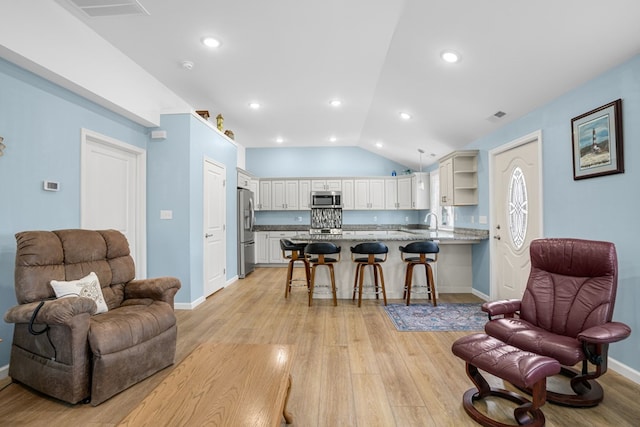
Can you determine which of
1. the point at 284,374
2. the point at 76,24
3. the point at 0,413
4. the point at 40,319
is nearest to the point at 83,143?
the point at 76,24

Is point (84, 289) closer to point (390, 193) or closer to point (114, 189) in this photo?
point (114, 189)

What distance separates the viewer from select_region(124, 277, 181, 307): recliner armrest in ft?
8.68

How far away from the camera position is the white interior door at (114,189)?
10.8 feet

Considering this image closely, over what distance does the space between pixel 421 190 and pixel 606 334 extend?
5.55 metres

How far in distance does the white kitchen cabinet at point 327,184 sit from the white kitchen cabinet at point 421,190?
1750 mm

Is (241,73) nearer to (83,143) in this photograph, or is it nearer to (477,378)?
(83,143)

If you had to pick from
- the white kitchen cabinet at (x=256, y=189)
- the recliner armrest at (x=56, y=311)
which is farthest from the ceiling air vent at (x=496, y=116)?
the white kitchen cabinet at (x=256, y=189)

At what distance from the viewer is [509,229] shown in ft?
13.1

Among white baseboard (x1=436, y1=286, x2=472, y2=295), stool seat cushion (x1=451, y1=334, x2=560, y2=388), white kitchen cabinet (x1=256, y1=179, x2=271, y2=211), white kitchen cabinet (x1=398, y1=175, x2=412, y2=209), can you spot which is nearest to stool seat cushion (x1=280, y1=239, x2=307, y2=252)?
white baseboard (x1=436, y1=286, x2=472, y2=295)

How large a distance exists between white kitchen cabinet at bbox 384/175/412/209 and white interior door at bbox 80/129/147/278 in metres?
5.24

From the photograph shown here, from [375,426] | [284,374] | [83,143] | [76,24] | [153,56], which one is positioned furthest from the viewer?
[153,56]

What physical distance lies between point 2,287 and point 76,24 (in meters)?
2.34

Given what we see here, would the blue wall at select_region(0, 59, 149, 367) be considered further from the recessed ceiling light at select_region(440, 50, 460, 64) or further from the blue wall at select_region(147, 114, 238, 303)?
the recessed ceiling light at select_region(440, 50, 460, 64)

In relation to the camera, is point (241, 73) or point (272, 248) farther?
point (272, 248)
